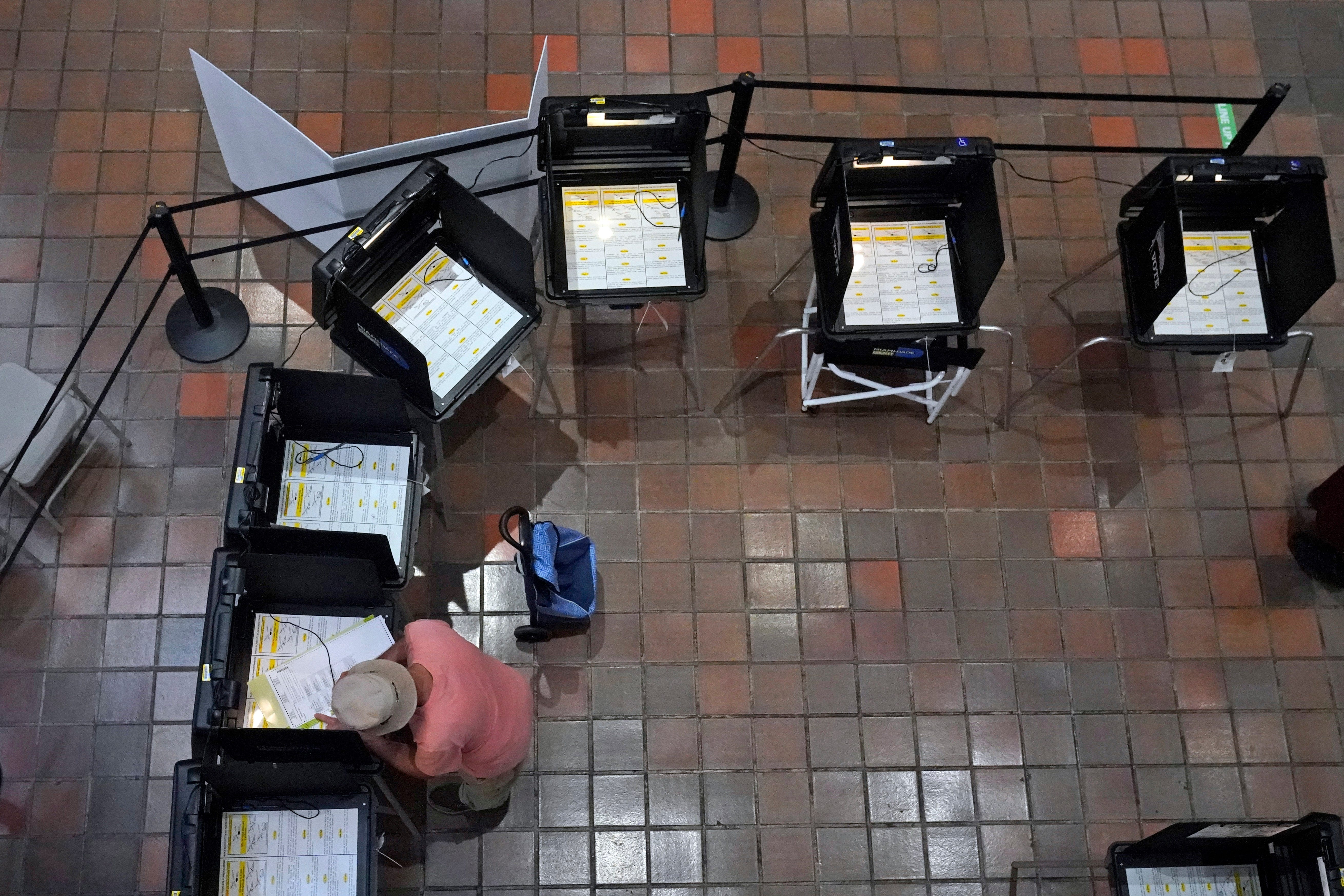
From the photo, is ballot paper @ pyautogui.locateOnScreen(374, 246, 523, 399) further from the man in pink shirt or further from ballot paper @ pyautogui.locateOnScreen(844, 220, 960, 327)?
ballot paper @ pyautogui.locateOnScreen(844, 220, 960, 327)

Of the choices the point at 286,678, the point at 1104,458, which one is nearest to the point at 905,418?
the point at 1104,458

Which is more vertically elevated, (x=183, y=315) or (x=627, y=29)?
(x=627, y=29)

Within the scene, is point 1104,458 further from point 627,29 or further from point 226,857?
point 226,857

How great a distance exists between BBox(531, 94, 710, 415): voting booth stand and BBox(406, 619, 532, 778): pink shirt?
1662mm

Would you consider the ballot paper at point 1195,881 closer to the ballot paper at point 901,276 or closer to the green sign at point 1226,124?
the ballot paper at point 901,276

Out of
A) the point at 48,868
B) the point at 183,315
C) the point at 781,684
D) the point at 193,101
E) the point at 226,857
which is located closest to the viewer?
the point at 226,857

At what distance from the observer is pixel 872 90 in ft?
15.6

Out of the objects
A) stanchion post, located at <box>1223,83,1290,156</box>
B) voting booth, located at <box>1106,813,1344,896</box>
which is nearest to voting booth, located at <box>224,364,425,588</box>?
voting booth, located at <box>1106,813,1344,896</box>

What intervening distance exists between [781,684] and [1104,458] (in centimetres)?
200

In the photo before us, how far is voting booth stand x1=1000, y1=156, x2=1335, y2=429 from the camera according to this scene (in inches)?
186

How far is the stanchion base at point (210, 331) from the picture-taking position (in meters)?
5.35

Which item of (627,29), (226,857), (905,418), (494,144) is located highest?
(627,29)

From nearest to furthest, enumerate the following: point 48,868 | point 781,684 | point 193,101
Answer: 1. point 48,868
2. point 781,684
3. point 193,101

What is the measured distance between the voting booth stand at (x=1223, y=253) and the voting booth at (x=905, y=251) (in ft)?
2.29
